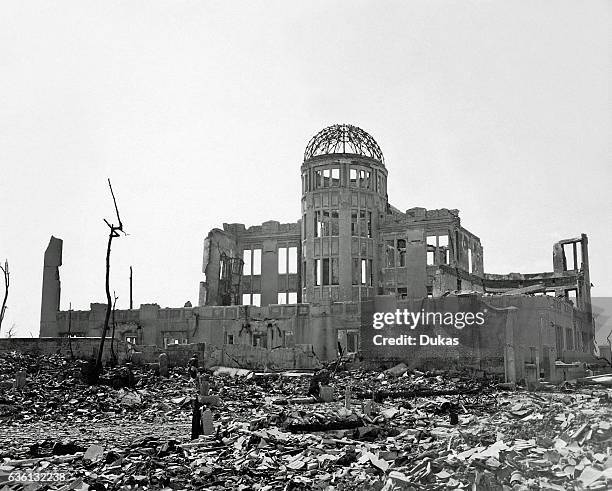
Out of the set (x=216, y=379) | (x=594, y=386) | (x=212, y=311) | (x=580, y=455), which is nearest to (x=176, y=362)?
(x=216, y=379)

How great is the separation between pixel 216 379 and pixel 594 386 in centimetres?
1320

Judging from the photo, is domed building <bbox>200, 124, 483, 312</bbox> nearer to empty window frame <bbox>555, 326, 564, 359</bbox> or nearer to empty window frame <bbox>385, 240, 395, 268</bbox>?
empty window frame <bbox>385, 240, 395, 268</bbox>

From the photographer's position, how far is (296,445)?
33.2 feet

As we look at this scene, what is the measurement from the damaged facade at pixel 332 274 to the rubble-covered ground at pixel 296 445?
17632 millimetres

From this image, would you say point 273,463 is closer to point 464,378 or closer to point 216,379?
point 216,379

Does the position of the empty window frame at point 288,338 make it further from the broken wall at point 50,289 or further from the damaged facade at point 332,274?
the broken wall at point 50,289

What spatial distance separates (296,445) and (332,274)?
34481 millimetres

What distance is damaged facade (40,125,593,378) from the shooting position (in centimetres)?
3784

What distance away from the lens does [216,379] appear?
2436 centimetres

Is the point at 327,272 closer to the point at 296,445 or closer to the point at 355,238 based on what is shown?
the point at 355,238

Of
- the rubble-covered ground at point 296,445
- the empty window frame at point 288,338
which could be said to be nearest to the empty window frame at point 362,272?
the empty window frame at point 288,338

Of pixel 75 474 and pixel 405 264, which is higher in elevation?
pixel 405 264

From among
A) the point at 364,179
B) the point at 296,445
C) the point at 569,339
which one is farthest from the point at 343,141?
the point at 296,445

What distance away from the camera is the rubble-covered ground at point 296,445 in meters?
7.11
